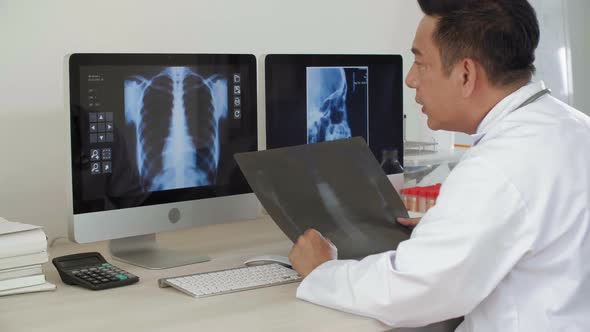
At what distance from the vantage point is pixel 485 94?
169 cm

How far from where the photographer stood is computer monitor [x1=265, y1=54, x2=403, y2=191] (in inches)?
87.3

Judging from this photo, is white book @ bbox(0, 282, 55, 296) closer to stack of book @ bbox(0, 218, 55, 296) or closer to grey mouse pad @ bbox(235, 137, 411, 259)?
stack of book @ bbox(0, 218, 55, 296)

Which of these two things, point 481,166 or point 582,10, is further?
point 582,10

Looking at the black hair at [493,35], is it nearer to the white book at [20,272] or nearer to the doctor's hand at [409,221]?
the doctor's hand at [409,221]

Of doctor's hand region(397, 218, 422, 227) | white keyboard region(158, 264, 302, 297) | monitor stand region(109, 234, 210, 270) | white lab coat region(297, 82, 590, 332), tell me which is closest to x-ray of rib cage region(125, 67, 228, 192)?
monitor stand region(109, 234, 210, 270)

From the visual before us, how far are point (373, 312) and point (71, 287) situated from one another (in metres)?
0.63

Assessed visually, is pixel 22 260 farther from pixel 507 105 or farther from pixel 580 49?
pixel 580 49

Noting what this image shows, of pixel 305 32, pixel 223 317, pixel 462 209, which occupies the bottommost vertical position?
pixel 223 317

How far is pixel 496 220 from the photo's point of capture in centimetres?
145

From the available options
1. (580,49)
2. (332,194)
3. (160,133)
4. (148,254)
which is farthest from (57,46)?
(580,49)

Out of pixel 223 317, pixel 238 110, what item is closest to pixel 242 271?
pixel 223 317

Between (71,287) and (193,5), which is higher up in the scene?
(193,5)

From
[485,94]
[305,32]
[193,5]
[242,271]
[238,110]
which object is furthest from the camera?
[305,32]

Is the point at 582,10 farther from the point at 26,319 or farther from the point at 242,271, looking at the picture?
the point at 26,319
